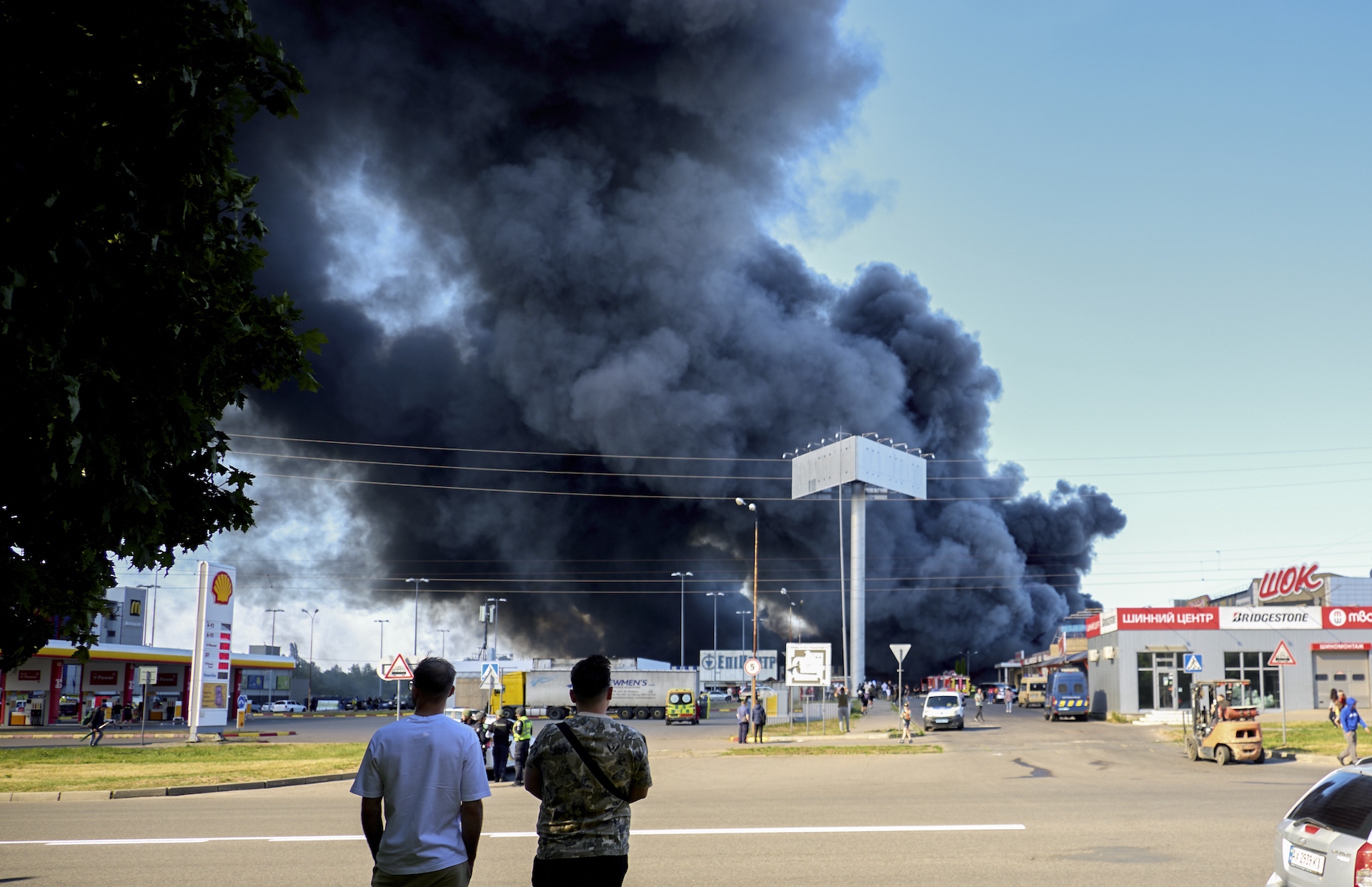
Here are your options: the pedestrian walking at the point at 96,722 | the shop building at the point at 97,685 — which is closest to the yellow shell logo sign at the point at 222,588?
the pedestrian walking at the point at 96,722

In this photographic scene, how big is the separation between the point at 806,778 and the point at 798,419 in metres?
68.4

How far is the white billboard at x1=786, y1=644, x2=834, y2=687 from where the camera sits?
33031 mm

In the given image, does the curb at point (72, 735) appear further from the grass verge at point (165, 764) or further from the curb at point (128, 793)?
the curb at point (128, 793)

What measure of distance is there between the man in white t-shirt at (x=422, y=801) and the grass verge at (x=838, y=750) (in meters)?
22.9

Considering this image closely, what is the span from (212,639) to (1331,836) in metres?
36.6

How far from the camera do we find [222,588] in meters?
38.2

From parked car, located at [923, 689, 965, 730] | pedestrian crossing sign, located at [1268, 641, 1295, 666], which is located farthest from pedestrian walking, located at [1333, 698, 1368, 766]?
parked car, located at [923, 689, 965, 730]

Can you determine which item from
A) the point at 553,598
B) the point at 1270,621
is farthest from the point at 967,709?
the point at 553,598

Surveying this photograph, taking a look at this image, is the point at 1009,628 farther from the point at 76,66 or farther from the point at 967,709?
the point at 76,66

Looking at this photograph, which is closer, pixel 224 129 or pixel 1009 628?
pixel 224 129

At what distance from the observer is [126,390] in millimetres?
6641

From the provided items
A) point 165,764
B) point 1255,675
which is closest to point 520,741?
point 165,764

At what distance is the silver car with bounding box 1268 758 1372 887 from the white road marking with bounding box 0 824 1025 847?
570cm

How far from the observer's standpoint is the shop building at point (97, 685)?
166ft
